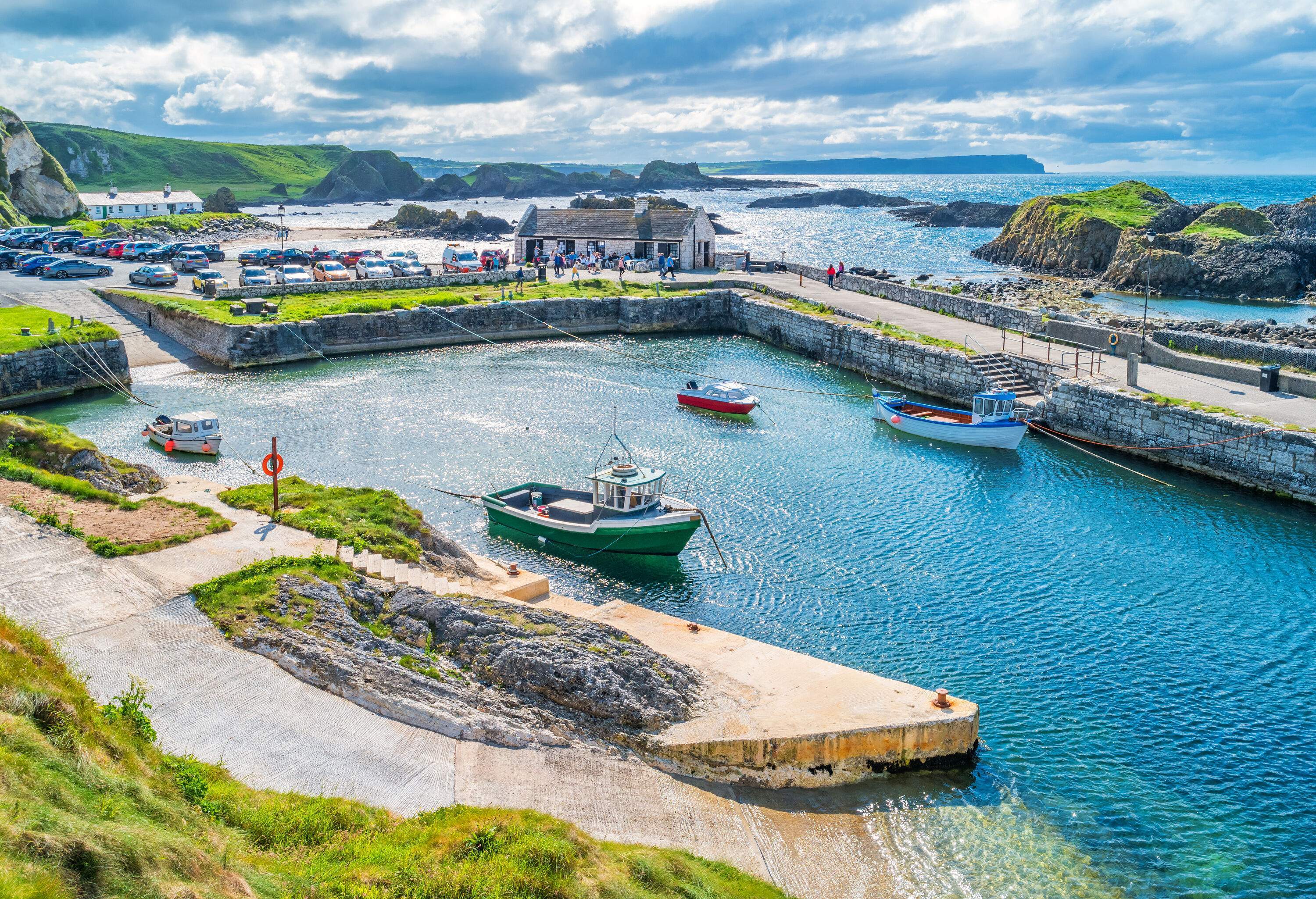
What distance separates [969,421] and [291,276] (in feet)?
143

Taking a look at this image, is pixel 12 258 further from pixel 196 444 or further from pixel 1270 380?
pixel 1270 380

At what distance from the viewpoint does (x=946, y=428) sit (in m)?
37.9

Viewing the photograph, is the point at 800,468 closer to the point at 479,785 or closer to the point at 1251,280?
the point at 479,785

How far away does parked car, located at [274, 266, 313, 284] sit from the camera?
6056 cm

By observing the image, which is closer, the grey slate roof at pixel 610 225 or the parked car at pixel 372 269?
the parked car at pixel 372 269

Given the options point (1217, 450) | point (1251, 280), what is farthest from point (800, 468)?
point (1251, 280)

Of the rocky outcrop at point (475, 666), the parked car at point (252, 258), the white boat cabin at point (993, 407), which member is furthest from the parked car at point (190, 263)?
the rocky outcrop at point (475, 666)

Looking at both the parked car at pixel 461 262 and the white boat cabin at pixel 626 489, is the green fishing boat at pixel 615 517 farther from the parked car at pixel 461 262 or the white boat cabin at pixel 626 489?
the parked car at pixel 461 262

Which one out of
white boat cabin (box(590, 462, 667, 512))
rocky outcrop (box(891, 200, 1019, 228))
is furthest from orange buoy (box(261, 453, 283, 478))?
rocky outcrop (box(891, 200, 1019, 228))

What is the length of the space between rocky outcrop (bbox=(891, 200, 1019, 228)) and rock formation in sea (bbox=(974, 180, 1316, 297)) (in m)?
53.9

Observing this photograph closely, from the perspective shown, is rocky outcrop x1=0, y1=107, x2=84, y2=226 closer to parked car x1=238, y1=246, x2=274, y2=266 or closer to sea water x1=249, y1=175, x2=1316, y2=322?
sea water x1=249, y1=175, x2=1316, y2=322

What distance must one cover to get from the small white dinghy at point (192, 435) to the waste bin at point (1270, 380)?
3888 centimetres

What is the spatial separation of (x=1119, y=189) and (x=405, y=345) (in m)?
87.6

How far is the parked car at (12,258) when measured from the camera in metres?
68.4
